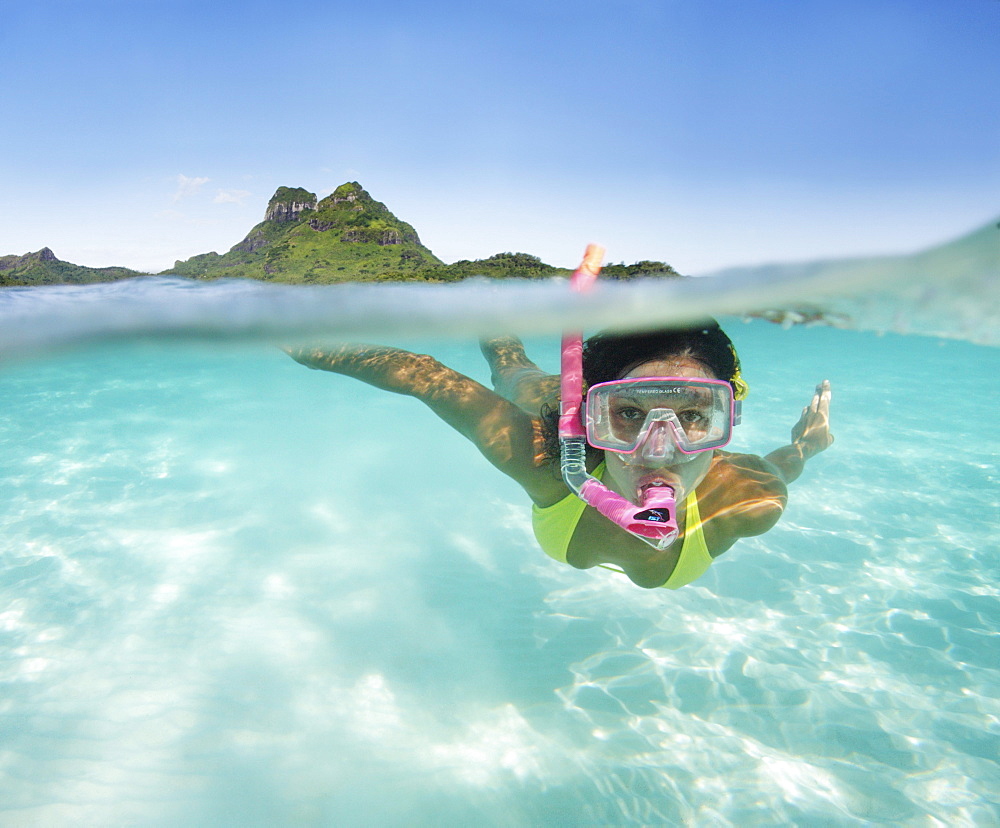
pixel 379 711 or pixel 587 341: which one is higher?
pixel 587 341

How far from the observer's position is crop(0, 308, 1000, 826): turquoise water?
3.52 m

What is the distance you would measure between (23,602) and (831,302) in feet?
36.3

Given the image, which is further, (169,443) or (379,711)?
(169,443)

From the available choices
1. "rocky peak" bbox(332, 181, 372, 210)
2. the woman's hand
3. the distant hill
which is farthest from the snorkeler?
"rocky peak" bbox(332, 181, 372, 210)

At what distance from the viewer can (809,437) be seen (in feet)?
18.5

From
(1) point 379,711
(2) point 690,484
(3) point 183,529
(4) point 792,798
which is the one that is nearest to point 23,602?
(3) point 183,529

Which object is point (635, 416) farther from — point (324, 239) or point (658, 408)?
point (324, 239)

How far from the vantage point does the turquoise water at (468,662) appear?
138 inches

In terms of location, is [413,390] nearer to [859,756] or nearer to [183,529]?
[859,756]

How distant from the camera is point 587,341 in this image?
3.62 metres

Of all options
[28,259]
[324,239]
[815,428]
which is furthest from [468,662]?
[324,239]

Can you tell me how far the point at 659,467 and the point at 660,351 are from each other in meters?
0.76

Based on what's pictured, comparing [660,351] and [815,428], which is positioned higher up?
[660,351]

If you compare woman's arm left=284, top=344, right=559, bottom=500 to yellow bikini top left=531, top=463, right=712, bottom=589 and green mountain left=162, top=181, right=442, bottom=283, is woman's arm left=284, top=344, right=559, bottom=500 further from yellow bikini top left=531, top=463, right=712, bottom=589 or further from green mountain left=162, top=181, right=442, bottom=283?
green mountain left=162, top=181, right=442, bottom=283
